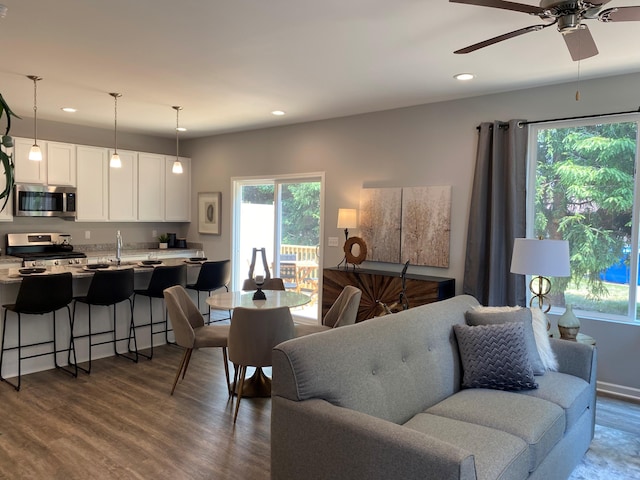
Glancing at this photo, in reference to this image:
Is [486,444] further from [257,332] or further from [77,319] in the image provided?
[77,319]

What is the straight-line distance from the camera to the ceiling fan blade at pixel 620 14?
2.12m

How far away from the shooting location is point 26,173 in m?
5.86

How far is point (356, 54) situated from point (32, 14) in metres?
2.11

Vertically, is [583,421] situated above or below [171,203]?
below

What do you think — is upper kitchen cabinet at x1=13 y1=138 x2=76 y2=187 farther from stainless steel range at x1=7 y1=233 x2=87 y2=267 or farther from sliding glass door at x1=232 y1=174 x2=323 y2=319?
sliding glass door at x1=232 y1=174 x2=323 y2=319

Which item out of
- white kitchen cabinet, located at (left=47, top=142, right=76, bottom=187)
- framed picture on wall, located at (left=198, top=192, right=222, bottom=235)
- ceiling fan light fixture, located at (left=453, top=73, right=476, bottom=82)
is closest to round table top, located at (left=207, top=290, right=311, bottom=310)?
ceiling fan light fixture, located at (left=453, top=73, right=476, bottom=82)

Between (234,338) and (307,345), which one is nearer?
(307,345)

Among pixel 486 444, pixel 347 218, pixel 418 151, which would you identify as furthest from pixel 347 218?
pixel 486 444

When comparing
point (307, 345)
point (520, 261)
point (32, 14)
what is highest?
point (32, 14)

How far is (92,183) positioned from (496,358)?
5.76 metres

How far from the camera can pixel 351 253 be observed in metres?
5.39

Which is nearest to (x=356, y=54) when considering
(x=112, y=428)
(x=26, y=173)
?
(x=112, y=428)

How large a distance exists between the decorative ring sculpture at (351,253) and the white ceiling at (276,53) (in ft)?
4.82

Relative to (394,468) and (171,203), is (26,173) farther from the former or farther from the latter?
(394,468)
